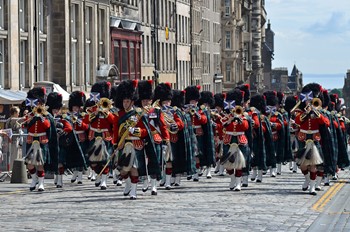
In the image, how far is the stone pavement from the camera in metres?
17.8

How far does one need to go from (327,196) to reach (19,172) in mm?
7307

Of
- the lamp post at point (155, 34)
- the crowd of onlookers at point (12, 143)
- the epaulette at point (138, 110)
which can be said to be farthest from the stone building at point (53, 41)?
the epaulette at point (138, 110)

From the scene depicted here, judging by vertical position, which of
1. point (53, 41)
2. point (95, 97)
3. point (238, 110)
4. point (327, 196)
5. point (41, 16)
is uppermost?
point (41, 16)

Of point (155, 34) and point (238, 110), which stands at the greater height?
point (155, 34)

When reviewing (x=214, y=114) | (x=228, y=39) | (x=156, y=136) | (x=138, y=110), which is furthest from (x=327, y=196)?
(x=228, y=39)

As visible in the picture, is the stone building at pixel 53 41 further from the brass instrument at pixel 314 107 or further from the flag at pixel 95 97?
the brass instrument at pixel 314 107

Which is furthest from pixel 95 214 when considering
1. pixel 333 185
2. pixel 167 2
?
pixel 167 2

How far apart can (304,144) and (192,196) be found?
8.39 ft

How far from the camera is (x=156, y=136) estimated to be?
23234mm

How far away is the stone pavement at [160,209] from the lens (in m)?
17.8

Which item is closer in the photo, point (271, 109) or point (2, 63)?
point (271, 109)

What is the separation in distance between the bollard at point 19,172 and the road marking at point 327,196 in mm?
6599

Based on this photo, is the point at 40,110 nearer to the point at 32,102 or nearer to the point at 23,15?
the point at 32,102

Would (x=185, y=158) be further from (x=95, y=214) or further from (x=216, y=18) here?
(x=216, y=18)
